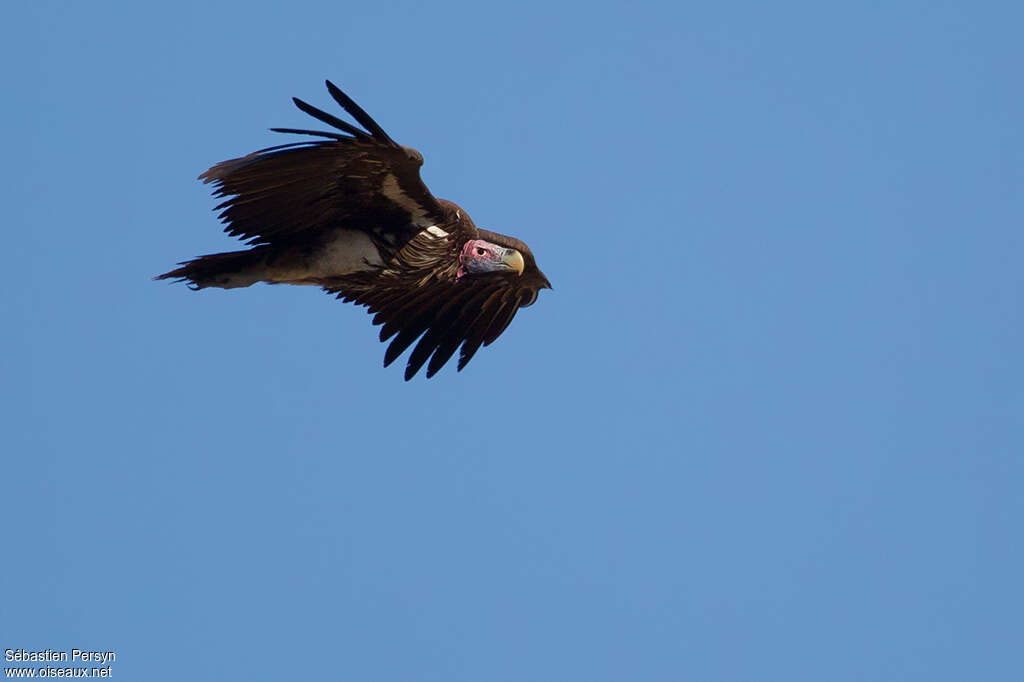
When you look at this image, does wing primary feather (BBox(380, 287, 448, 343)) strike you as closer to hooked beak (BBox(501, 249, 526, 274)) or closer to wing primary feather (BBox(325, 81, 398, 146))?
hooked beak (BBox(501, 249, 526, 274))

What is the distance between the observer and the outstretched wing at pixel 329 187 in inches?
457

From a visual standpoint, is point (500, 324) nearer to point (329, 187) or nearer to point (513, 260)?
point (513, 260)

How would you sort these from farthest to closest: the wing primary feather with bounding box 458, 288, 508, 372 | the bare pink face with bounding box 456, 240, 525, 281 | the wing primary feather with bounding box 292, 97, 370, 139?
the wing primary feather with bounding box 458, 288, 508, 372, the bare pink face with bounding box 456, 240, 525, 281, the wing primary feather with bounding box 292, 97, 370, 139

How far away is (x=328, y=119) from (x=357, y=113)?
0.71 feet

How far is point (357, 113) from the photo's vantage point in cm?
1109

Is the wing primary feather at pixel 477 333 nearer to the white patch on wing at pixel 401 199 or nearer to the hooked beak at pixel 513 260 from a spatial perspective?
the hooked beak at pixel 513 260

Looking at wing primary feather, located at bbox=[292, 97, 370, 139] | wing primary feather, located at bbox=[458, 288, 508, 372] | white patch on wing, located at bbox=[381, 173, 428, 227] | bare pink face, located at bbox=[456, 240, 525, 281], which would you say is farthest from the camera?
wing primary feather, located at bbox=[458, 288, 508, 372]

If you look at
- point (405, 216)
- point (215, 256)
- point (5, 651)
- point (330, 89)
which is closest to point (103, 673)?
point (5, 651)

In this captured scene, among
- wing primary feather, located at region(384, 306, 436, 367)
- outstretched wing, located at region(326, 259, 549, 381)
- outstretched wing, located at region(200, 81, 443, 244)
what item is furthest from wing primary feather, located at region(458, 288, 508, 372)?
outstretched wing, located at region(200, 81, 443, 244)

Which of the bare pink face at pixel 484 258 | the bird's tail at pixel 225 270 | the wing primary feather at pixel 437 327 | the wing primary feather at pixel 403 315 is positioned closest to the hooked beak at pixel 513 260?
the bare pink face at pixel 484 258

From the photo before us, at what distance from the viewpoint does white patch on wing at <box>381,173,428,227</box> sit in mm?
12289

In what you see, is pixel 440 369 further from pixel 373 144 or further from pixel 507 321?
pixel 373 144

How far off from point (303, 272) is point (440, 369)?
72.4 inches

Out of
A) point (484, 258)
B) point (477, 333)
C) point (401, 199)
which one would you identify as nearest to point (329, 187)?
point (401, 199)
